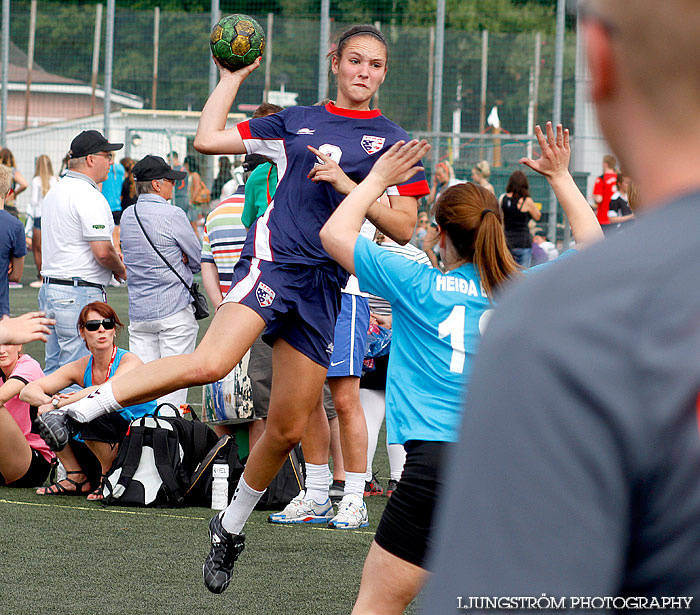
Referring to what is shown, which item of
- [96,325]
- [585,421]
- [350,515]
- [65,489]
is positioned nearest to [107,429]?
[65,489]

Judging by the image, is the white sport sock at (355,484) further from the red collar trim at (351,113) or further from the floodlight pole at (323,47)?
the floodlight pole at (323,47)

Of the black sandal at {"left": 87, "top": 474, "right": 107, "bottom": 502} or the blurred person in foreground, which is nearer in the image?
the blurred person in foreground

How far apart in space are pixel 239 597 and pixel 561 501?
4.08 m

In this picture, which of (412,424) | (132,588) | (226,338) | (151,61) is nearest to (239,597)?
(132,588)

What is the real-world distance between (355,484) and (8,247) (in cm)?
328

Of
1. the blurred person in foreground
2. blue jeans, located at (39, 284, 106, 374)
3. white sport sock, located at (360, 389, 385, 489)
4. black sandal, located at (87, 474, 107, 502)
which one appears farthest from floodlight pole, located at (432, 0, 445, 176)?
the blurred person in foreground

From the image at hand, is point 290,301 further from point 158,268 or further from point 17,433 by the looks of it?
point 158,268

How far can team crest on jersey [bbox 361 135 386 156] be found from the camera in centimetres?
470

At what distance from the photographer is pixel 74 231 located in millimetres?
7508

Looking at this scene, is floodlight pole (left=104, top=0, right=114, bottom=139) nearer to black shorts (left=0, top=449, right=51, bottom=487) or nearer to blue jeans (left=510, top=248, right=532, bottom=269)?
blue jeans (left=510, top=248, right=532, bottom=269)

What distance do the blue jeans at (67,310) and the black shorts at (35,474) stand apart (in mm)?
782

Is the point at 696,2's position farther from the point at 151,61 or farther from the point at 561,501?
the point at 151,61

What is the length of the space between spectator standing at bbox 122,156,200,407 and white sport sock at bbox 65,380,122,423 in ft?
10.8

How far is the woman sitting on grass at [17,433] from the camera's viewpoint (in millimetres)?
6594
